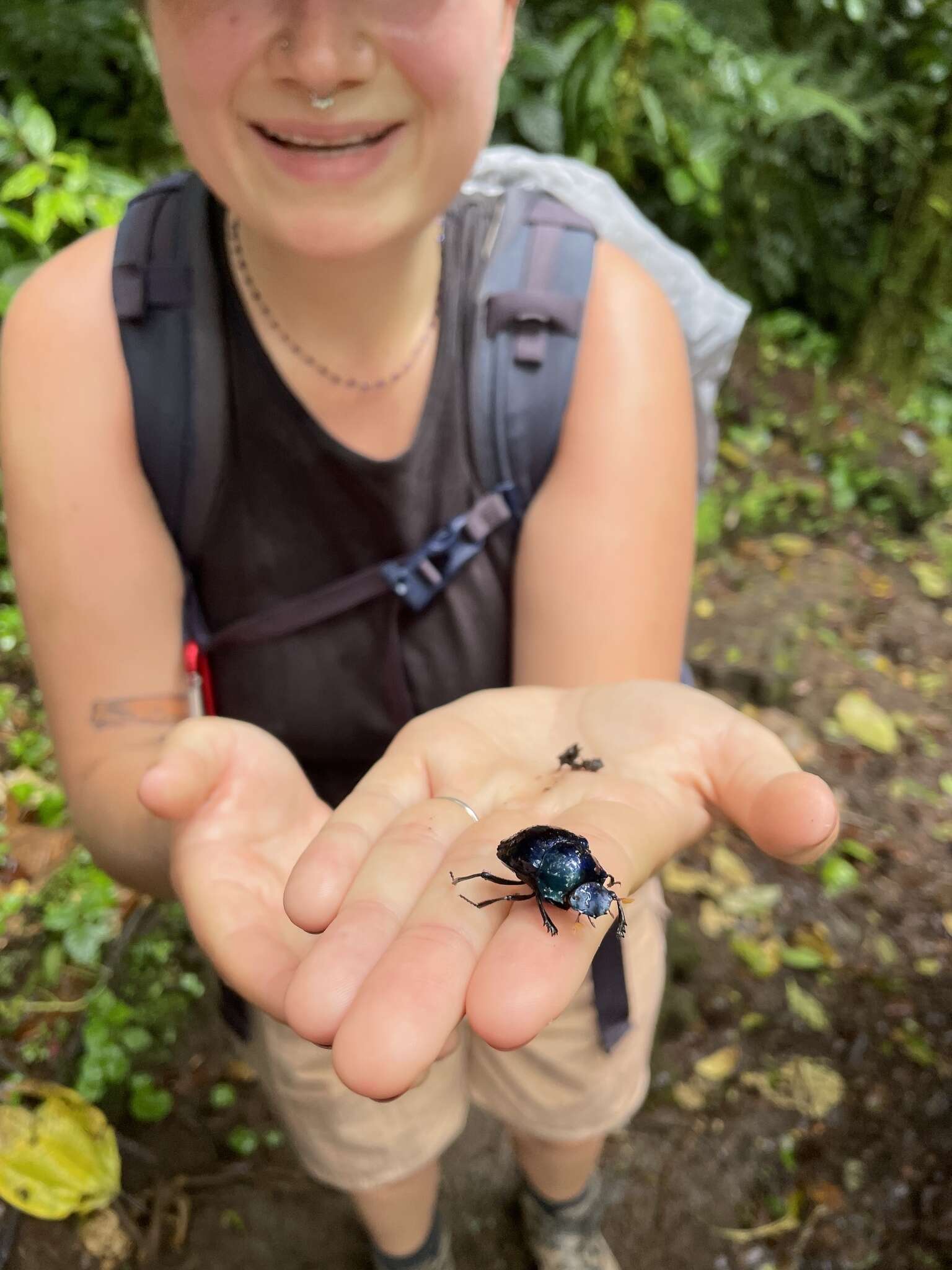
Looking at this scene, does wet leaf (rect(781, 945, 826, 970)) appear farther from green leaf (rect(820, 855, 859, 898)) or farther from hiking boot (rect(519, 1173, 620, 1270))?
hiking boot (rect(519, 1173, 620, 1270))

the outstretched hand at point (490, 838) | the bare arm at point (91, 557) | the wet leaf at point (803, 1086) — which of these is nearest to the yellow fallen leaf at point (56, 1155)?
the bare arm at point (91, 557)

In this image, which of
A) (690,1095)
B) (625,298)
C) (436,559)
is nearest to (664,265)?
(625,298)

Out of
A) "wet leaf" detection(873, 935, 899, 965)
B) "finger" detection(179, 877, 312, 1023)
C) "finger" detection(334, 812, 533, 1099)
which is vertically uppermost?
"finger" detection(334, 812, 533, 1099)

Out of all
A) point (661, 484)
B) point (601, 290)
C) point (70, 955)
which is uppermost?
point (601, 290)

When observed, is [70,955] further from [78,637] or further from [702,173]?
[702,173]

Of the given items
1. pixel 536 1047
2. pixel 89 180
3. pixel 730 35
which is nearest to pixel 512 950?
pixel 536 1047

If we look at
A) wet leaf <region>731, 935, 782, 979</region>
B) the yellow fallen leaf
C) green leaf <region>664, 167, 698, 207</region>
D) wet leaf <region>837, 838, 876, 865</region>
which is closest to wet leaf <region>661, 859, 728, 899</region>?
wet leaf <region>731, 935, 782, 979</region>
